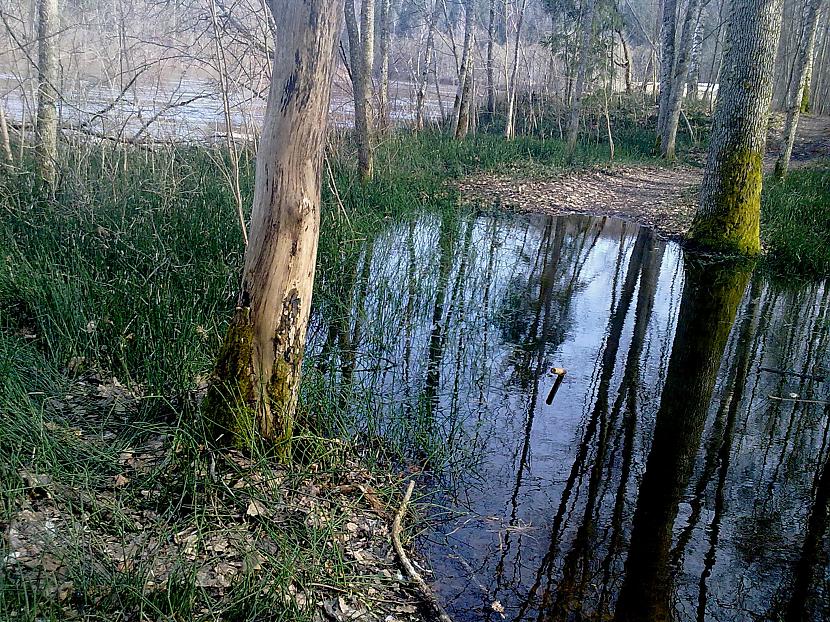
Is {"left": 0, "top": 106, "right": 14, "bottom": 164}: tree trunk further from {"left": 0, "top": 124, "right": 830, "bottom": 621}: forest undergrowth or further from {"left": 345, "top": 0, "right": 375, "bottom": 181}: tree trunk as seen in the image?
{"left": 345, "top": 0, "right": 375, "bottom": 181}: tree trunk

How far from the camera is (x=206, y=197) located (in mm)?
8094

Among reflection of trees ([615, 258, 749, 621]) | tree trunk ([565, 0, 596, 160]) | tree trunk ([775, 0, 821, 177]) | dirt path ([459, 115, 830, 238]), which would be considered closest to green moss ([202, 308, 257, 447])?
reflection of trees ([615, 258, 749, 621])

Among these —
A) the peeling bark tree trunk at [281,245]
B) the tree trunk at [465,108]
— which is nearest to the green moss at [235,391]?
the peeling bark tree trunk at [281,245]

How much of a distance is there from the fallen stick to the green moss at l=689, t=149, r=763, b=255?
295 inches

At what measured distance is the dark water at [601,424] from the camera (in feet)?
11.3

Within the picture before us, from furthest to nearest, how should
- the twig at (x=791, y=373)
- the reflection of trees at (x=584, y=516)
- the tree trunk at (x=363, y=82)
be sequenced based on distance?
1. the tree trunk at (x=363, y=82)
2. the twig at (x=791, y=373)
3. the reflection of trees at (x=584, y=516)

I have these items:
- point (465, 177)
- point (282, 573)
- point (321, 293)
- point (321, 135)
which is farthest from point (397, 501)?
point (465, 177)

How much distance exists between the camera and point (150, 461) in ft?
12.1

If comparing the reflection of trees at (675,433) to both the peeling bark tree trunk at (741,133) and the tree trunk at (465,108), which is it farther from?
the tree trunk at (465,108)

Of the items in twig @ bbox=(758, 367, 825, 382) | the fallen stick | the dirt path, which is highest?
the dirt path

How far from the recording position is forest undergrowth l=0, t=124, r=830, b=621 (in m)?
2.75

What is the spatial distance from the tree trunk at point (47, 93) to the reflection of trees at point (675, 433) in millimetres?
6913

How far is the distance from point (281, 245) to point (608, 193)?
1239 cm

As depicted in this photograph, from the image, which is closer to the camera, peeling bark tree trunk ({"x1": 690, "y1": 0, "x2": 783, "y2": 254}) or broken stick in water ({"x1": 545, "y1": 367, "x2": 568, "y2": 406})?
broken stick in water ({"x1": 545, "y1": 367, "x2": 568, "y2": 406})
